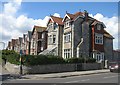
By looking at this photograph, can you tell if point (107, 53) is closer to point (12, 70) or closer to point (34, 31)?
point (34, 31)

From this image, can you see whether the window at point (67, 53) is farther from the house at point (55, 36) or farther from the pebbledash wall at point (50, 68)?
the pebbledash wall at point (50, 68)

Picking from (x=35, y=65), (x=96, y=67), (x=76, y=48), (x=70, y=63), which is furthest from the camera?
(x=76, y=48)

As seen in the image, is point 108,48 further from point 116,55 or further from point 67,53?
point 67,53

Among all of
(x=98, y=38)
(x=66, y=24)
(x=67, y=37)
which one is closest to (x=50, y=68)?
(x=67, y=37)

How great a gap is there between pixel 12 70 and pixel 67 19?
1709cm

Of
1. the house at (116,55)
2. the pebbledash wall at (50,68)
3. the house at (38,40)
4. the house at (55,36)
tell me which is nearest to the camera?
the pebbledash wall at (50,68)

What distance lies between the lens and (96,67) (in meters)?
38.0

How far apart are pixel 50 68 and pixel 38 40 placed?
24001mm

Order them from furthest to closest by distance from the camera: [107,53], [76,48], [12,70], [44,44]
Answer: [44,44] < [107,53] < [76,48] < [12,70]

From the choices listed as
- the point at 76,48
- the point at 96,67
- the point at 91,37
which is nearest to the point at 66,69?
the point at 96,67

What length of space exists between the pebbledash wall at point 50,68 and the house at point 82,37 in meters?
6.19

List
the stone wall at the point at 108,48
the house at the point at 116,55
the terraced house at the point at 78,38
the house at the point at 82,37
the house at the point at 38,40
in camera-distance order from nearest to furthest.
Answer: the house at the point at 82,37 → the terraced house at the point at 78,38 → the stone wall at the point at 108,48 → the house at the point at 116,55 → the house at the point at 38,40

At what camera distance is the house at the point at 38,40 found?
2050 inches

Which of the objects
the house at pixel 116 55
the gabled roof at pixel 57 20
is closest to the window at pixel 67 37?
the gabled roof at pixel 57 20
